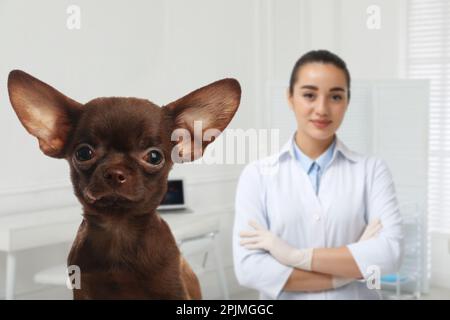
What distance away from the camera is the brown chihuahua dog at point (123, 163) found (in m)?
0.56

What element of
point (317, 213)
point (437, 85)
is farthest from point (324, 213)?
point (437, 85)

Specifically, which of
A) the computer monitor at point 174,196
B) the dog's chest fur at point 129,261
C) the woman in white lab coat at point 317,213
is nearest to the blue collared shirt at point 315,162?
the woman in white lab coat at point 317,213

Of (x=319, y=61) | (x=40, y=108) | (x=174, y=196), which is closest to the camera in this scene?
(x=40, y=108)

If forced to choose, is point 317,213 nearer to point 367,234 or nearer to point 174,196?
point 367,234

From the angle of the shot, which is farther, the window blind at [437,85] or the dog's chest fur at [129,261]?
the window blind at [437,85]

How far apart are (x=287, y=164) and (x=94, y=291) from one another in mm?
349

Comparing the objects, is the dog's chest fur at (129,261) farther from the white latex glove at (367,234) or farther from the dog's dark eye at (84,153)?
the white latex glove at (367,234)

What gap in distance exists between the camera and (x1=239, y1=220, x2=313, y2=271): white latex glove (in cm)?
81

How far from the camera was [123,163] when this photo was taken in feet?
1.84

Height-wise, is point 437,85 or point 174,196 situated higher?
point 437,85

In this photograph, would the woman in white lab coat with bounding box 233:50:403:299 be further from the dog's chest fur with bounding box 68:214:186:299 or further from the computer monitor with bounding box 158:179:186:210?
the dog's chest fur with bounding box 68:214:186:299

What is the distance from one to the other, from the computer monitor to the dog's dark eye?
107 mm

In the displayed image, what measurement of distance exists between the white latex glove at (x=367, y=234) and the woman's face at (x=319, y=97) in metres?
0.14

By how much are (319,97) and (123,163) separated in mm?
321
